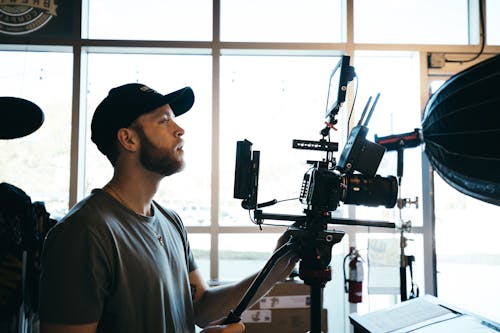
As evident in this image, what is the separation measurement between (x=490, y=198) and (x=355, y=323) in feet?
2.55

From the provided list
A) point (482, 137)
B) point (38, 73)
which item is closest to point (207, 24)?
point (38, 73)

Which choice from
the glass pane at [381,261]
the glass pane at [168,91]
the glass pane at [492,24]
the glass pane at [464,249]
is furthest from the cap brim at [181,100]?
the glass pane at [492,24]

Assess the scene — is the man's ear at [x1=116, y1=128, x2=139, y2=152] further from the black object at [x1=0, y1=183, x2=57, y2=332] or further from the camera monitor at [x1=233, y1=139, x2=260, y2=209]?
the black object at [x1=0, y1=183, x2=57, y2=332]

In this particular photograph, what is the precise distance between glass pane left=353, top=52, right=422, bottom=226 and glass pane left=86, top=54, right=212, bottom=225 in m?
1.14

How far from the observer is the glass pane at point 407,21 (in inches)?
93.3

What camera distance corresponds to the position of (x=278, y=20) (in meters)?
2.38

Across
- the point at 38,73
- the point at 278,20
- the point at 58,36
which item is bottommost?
the point at 38,73

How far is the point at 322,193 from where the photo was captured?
106cm

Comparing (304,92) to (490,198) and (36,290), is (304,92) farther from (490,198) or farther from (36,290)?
(36,290)

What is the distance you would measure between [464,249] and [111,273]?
2.50 meters

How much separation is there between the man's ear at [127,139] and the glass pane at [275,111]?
1.34m

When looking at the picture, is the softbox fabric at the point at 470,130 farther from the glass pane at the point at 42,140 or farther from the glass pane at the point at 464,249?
the glass pane at the point at 42,140

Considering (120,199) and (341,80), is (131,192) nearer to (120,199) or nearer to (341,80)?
(120,199)

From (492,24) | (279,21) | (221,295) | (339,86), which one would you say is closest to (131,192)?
(221,295)
